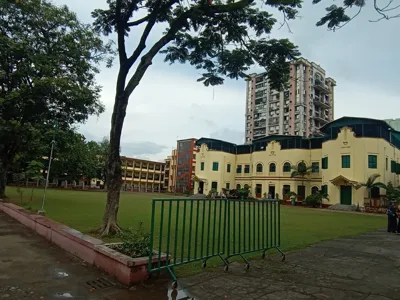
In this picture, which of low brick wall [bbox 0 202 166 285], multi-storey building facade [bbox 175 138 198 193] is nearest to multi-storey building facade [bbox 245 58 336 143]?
multi-storey building facade [bbox 175 138 198 193]

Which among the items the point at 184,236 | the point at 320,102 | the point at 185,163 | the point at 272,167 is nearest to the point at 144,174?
the point at 185,163

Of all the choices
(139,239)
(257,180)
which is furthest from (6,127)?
(257,180)

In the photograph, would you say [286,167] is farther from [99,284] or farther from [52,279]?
[52,279]

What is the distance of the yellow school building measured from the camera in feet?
93.0

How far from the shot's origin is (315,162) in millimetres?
35531

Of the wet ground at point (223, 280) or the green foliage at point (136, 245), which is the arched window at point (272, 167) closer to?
the wet ground at point (223, 280)

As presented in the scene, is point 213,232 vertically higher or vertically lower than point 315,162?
lower

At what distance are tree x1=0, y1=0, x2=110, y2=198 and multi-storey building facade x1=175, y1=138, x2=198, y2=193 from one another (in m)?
54.4

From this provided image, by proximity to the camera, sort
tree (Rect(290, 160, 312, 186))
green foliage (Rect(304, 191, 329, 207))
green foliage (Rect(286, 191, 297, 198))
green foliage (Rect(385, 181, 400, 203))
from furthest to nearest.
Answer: green foliage (Rect(286, 191, 297, 198)) < tree (Rect(290, 160, 312, 186)) < green foliage (Rect(304, 191, 329, 207)) < green foliage (Rect(385, 181, 400, 203))

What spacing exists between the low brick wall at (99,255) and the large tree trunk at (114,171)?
38.9 inches

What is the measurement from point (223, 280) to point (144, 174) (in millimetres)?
81048

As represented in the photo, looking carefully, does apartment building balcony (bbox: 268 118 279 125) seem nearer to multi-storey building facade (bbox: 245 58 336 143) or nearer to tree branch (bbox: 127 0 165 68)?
multi-storey building facade (bbox: 245 58 336 143)

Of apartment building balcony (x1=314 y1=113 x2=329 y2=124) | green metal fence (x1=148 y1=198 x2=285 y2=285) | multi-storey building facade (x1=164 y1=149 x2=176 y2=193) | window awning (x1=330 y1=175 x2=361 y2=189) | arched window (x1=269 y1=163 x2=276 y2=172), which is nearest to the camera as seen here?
green metal fence (x1=148 y1=198 x2=285 y2=285)

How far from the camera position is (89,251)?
191 inches
